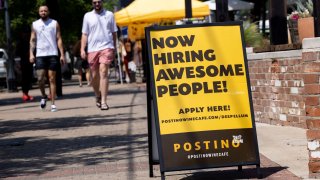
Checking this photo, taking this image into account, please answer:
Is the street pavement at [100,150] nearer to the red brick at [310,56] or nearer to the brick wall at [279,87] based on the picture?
the brick wall at [279,87]

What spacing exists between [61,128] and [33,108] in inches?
213

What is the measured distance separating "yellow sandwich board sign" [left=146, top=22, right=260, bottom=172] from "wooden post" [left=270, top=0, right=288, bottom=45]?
5494 millimetres

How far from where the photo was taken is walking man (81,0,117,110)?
50.2 feet

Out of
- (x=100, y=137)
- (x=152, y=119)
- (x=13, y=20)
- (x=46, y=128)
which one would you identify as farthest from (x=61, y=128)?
(x=13, y=20)

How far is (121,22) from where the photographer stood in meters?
25.1

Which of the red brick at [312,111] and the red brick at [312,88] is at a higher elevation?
the red brick at [312,88]

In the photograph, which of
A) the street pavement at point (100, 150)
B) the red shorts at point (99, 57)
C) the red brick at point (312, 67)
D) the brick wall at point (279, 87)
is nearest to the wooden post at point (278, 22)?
the brick wall at point (279, 87)

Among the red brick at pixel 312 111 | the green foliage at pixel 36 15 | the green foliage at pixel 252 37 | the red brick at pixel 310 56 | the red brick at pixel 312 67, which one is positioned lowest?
the green foliage at pixel 36 15

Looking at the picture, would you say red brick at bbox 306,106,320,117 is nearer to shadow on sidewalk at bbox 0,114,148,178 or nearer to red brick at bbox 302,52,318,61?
red brick at bbox 302,52,318,61

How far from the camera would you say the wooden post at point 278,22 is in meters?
13.4

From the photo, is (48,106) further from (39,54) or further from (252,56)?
(252,56)

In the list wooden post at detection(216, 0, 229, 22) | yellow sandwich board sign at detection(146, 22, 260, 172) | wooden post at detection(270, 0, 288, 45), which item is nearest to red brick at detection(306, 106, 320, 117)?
yellow sandwich board sign at detection(146, 22, 260, 172)

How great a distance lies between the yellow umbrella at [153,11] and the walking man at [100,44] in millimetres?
7971

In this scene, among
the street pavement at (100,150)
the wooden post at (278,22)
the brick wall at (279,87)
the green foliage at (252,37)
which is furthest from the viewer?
the green foliage at (252,37)
